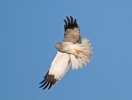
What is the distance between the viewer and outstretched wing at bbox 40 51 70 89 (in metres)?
12.0

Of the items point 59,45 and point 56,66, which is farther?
point 56,66

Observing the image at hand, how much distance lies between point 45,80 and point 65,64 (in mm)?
799

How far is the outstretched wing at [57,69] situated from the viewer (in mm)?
11961

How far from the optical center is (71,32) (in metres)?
11.4

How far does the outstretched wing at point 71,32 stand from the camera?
1132 cm

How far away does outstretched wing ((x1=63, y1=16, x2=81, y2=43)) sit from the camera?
11.3m

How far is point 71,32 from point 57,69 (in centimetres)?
144

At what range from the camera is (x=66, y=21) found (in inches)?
451

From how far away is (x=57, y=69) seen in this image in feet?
40.1

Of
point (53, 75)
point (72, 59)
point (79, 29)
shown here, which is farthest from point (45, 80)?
point (79, 29)

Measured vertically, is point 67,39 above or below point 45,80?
above

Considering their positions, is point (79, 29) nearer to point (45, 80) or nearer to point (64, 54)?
point (64, 54)

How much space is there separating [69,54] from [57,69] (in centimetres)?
62

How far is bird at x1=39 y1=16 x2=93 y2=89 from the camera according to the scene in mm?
11438
